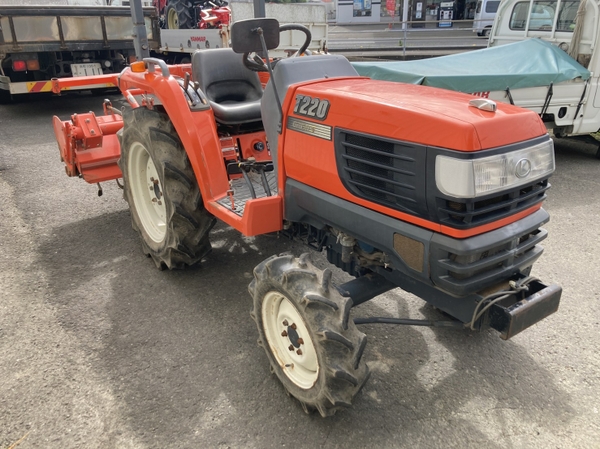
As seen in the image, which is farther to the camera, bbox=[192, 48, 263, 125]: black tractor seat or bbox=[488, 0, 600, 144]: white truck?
bbox=[488, 0, 600, 144]: white truck

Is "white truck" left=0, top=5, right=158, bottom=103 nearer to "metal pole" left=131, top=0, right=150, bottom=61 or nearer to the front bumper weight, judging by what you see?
"metal pole" left=131, top=0, right=150, bottom=61

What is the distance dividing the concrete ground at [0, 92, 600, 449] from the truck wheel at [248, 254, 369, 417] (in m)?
0.17

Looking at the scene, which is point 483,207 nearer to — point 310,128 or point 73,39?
point 310,128

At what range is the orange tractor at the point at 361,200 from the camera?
6.13 ft

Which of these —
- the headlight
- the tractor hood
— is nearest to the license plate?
the tractor hood

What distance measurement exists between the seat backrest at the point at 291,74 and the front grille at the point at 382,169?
0.49m

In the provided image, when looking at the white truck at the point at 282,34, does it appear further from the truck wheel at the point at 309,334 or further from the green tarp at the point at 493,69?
the truck wheel at the point at 309,334

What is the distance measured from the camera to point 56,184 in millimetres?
5250

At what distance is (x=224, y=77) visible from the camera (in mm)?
3678

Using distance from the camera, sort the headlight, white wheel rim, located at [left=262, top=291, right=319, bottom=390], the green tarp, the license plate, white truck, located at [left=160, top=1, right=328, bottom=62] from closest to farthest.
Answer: the headlight < white wheel rim, located at [left=262, top=291, right=319, bottom=390] < the green tarp < the license plate < white truck, located at [left=160, top=1, right=328, bottom=62]

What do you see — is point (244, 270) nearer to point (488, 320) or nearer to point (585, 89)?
point (488, 320)

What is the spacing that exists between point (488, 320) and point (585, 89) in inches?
188

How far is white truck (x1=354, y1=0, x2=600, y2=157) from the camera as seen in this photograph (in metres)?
5.21

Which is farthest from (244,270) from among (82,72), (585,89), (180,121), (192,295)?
(82,72)
